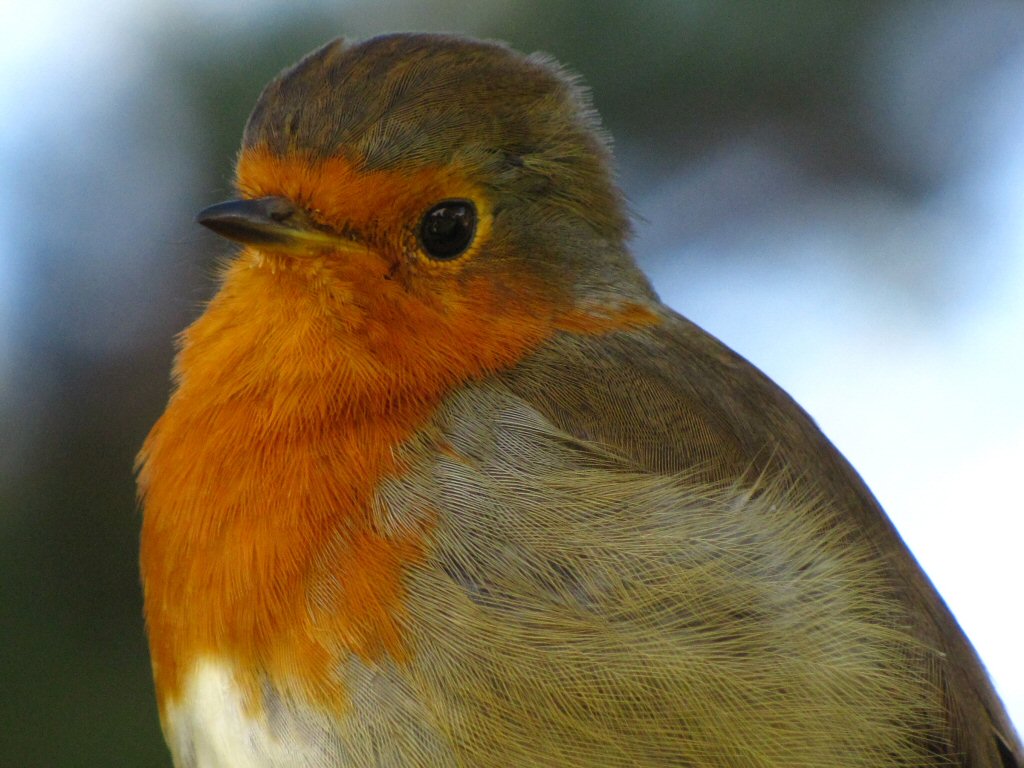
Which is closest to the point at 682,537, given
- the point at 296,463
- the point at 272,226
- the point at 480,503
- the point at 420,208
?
the point at 480,503

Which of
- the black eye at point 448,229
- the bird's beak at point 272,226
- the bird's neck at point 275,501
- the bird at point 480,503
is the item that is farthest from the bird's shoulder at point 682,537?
the bird's beak at point 272,226

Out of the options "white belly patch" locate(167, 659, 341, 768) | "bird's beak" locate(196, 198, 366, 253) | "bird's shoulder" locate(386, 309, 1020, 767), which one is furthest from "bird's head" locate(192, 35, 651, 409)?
"white belly patch" locate(167, 659, 341, 768)

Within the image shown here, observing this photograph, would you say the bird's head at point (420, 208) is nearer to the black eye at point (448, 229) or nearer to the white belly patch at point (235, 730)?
the black eye at point (448, 229)

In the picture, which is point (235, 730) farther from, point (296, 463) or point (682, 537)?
point (682, 537)

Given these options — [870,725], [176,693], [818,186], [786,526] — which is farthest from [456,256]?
[818,186]

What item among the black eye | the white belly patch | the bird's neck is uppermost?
the black eye

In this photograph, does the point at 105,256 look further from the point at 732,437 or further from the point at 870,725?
the point at 870,725

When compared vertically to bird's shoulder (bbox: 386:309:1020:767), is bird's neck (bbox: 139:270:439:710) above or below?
below

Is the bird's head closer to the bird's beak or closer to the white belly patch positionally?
the bird's beak
